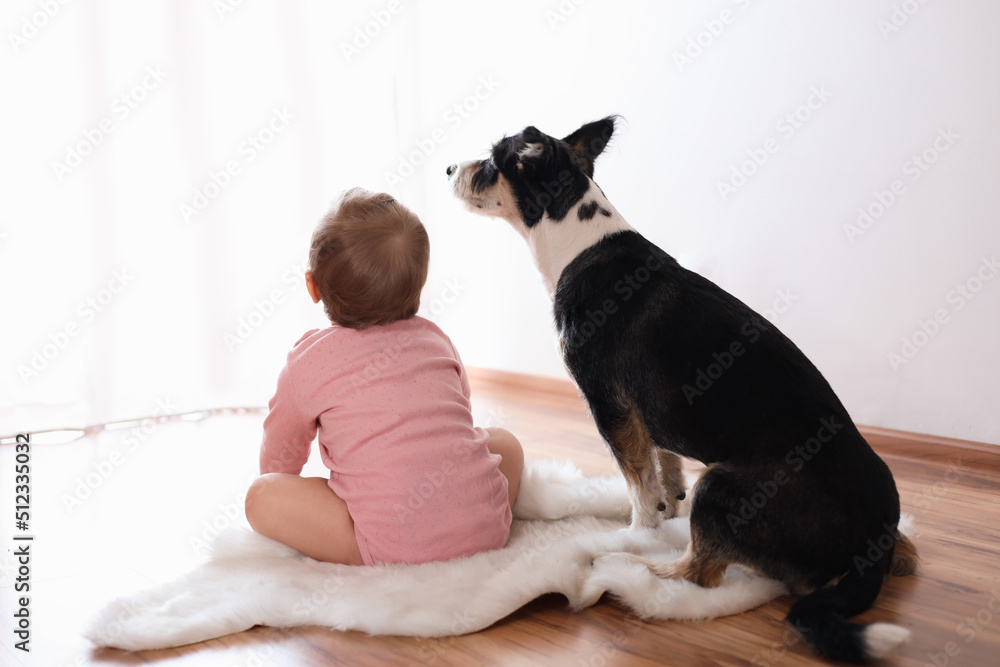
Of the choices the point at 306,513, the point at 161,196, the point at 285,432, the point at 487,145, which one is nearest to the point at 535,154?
the point at 285,432

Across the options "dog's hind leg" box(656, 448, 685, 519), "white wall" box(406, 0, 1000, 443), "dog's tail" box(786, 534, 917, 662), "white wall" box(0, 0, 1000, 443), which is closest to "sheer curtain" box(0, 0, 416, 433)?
"white wall" box(0, 0, 1000, 443)

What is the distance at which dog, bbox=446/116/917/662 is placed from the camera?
1.49m

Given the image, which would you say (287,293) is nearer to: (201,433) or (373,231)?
(201,433)

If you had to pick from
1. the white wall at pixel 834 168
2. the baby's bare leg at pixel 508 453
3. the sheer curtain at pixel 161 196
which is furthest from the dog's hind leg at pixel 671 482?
the sheer curtain at pixel 161 196

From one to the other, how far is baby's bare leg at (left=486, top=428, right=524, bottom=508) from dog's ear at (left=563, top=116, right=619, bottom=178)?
0.69 meters

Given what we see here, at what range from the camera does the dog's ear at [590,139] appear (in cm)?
205

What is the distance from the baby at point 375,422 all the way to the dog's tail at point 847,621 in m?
0.64

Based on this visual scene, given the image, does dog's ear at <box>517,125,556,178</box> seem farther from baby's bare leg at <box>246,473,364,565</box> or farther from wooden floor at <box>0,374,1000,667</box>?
wooden floor at <box>0,374,1000,667</box>

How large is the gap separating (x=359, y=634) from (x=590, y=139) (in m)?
1.29

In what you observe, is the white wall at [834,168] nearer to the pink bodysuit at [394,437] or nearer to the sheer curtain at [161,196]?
the sheer curtain at [161,196]

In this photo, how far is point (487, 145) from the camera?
4102mm

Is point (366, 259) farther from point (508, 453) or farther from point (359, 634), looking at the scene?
point (359, 634)

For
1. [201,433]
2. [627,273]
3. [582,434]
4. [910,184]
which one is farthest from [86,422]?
[910,184]

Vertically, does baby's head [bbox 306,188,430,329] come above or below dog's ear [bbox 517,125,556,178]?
below
